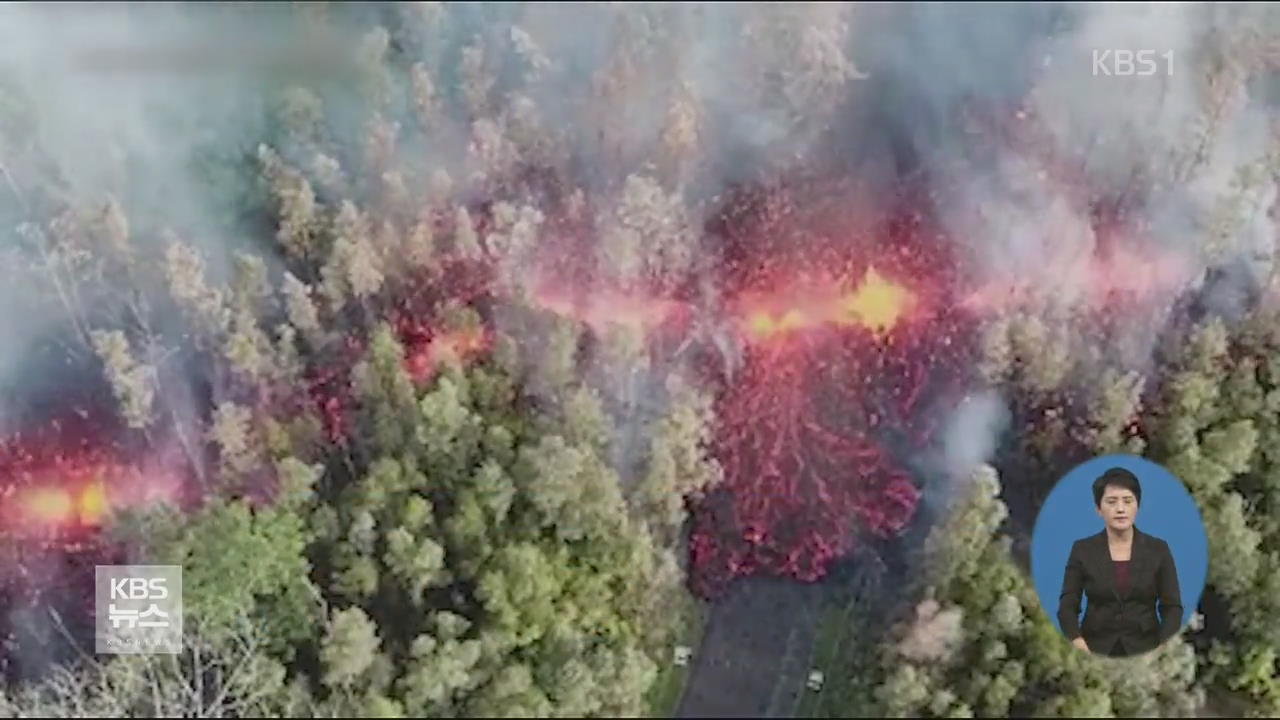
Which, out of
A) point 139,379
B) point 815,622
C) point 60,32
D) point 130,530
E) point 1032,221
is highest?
point 60,32

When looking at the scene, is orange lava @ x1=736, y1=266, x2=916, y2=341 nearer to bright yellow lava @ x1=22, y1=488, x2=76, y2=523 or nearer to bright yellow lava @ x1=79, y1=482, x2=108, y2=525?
bright yellow lava @ x1=79, y1=482, x2=108, y2=525

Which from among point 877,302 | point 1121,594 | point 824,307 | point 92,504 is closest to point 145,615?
point 92,504

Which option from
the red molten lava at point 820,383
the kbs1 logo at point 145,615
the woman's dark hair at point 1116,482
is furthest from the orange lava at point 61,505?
the woman's dark hair at point 1116,482

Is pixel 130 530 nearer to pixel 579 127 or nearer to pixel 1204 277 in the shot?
pixel 579 127

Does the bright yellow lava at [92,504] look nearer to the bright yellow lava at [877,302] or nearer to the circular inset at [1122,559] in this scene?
the bright yellow lava at [877,302]

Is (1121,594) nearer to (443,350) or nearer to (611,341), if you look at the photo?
(611,341)

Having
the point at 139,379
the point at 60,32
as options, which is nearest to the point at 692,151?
the point at 139,379

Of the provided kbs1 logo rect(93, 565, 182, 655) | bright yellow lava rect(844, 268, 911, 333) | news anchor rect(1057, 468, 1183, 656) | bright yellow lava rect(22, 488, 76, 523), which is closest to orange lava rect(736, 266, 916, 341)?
bright yellow lava rect(844, 268, 911, 333)
